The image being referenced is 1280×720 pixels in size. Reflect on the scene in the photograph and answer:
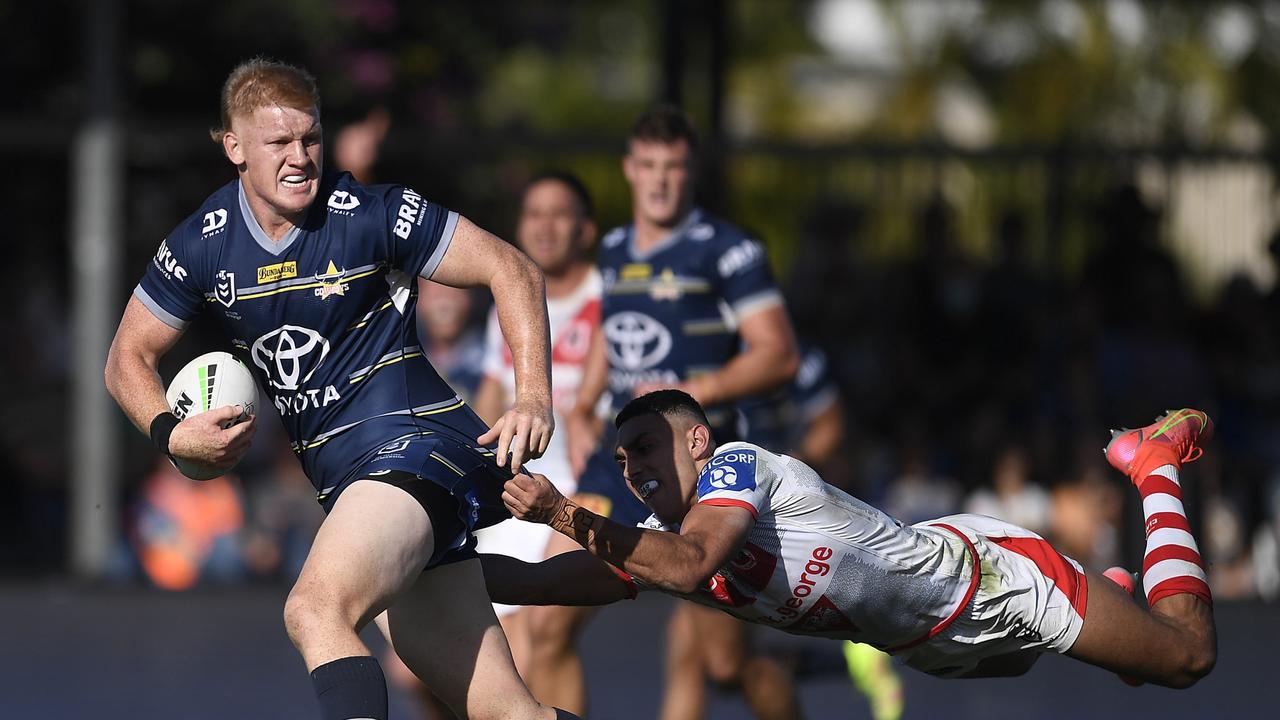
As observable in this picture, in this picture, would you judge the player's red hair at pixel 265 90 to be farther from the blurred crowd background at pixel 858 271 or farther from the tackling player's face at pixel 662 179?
the blurred crowd background at pixel 858 271

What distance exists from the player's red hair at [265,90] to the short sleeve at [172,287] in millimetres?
335

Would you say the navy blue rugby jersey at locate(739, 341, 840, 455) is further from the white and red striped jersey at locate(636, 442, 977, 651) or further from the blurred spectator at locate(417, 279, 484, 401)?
the white and red striped jersey at locate(636, 442, 977, 651)

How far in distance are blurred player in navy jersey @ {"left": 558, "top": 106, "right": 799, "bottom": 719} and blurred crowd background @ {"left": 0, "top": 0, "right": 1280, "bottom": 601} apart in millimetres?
3569

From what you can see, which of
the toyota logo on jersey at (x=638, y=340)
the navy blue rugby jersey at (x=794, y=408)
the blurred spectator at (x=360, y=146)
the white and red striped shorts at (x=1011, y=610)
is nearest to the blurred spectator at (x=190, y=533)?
the navy blue rugby jersey at (x=794, y=408)

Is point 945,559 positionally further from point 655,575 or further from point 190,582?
point 190,582

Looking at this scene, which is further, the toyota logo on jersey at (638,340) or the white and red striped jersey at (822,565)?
the toyota logo on jersey at (638,340)

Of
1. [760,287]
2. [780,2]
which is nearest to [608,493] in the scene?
[760,287]

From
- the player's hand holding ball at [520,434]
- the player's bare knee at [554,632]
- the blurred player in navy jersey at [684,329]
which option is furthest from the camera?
the blurred player in navy jersey at [684,329]

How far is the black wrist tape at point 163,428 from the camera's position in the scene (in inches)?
177

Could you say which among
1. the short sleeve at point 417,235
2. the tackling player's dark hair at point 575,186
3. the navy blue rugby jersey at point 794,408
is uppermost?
the short sleeve at point 417,235

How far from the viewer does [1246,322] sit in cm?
1123

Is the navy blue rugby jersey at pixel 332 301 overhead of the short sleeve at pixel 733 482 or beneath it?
overhead

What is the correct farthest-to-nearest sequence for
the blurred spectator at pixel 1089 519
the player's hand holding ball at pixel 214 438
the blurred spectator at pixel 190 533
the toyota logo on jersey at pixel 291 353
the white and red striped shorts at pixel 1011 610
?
the blurred spectator at pixel 190 533 < the blurred spectator at pixel 1089 519 < the white and red striped shorts at pixel 1011 610 < the toyota logo on jersey at pixel 291 353 < the player's hand holding ball at pixel 214 438

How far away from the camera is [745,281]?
6.46m
